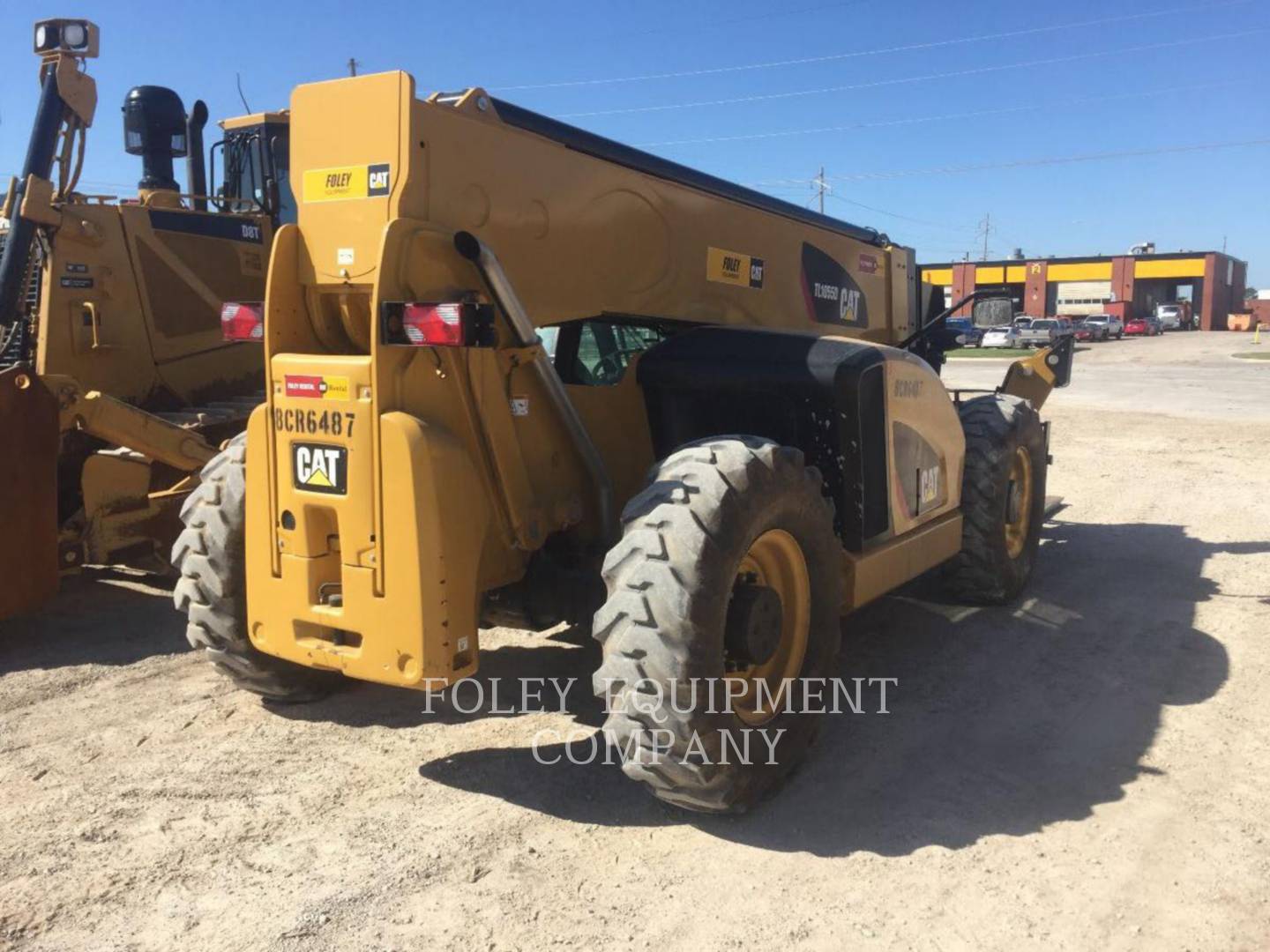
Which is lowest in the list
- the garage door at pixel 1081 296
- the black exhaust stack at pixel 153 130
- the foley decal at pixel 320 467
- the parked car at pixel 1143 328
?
the foley decal at pixel 320 467

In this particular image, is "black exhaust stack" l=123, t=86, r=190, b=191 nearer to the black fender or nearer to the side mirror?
the black fender

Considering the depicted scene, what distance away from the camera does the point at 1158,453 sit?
1322cm

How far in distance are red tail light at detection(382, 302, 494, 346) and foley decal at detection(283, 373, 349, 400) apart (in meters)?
0.24

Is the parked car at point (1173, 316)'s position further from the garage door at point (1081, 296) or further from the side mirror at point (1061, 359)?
the side mirror at point (1061, 359)

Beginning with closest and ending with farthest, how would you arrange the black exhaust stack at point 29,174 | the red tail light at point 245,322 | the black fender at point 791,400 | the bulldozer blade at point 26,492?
the red tail light at point 245,322 < the black fender at point 791,400 < the bulldozer blade at point 26,492 < the black exhaust stack at point 29,174

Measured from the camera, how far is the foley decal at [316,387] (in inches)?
139

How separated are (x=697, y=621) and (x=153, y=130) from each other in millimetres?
6623

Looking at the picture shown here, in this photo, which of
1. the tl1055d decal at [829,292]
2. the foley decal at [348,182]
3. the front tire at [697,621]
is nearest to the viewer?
the front tire at [697,621]

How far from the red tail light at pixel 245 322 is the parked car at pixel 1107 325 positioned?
58898mm

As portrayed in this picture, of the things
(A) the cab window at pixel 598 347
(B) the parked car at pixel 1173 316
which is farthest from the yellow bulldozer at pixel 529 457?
(B) the parked car at pixel 1173 316

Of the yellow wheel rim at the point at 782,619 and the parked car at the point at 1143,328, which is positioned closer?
the yellow wheel rim at the point at 782,619

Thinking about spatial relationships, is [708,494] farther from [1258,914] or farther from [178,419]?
[178,419]

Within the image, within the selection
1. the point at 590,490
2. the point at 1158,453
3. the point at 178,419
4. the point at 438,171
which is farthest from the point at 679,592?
the point at 1158,453

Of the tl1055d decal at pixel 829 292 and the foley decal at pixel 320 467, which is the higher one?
the tl1055d decal at pixel 829 292
